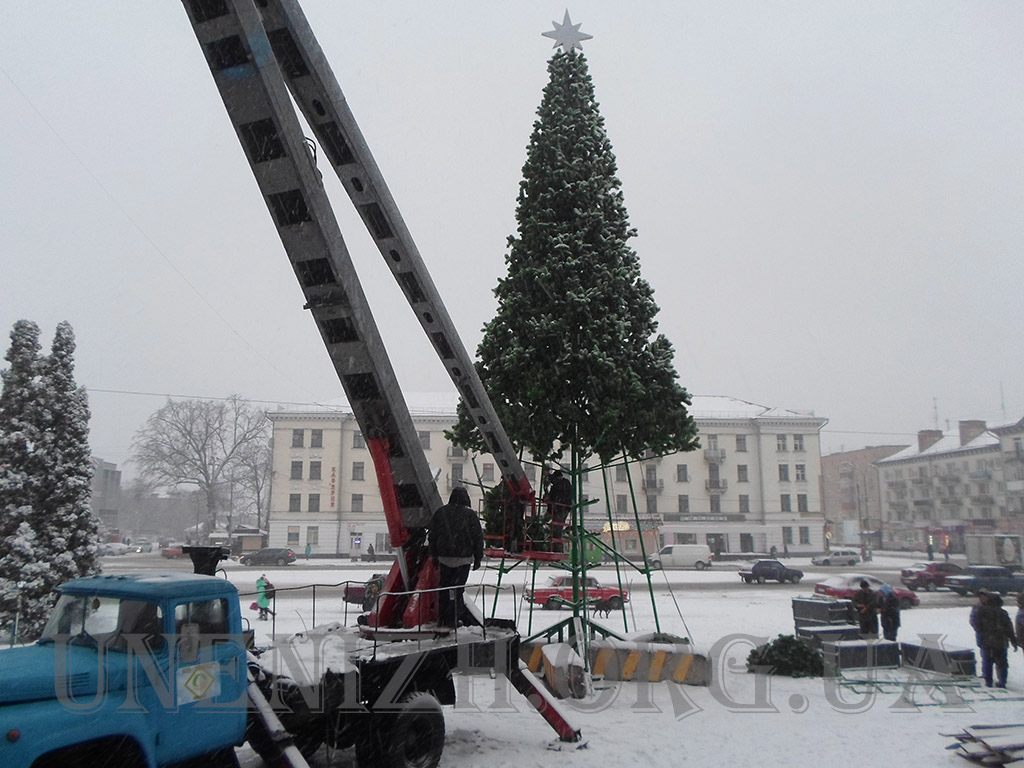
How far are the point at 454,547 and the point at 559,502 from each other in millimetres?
4384

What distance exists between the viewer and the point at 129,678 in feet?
19.9

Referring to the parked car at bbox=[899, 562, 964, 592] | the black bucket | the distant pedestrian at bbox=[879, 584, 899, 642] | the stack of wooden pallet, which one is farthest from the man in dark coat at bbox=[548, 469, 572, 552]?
the parked car at bbox=[899, 562, 964, 592]

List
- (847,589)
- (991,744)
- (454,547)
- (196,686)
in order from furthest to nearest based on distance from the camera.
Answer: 1. (847,589)
2. (454,547)
3. (991,744)
4. (196,686)

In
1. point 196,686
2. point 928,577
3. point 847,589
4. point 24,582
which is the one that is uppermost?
point 196,686

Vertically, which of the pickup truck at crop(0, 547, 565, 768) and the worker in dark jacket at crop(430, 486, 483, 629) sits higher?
the worker in dark jacket at crop(430, 486, 483, 629)

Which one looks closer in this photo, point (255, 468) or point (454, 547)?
point (454, 547)

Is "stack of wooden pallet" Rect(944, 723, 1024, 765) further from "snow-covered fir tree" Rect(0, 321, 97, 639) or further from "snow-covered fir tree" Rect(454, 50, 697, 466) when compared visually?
"snow-covered fir tree" Rect(0, 321, 97, 639)

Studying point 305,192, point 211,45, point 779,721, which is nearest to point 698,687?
point 779,721

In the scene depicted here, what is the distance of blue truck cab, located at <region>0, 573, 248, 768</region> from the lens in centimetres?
551

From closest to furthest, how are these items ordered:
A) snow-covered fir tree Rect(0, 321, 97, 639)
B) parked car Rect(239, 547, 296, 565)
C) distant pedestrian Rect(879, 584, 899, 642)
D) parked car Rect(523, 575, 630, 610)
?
1. distant pedestrian Rect(879, 584, 899, 642)
2. snow-covered fir tree Rect(0, 321, 97, 639)
3. parked car Rect(523, 575, 630, 610)
4. parked car Rect(239, 547, 296, 565)

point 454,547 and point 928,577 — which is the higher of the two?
point 454,547

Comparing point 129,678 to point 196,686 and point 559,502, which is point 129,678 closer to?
point 196,686

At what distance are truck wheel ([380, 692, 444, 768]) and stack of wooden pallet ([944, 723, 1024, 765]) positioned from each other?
6.45 m

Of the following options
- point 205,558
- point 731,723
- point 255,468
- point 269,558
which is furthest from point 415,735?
point 255,468
